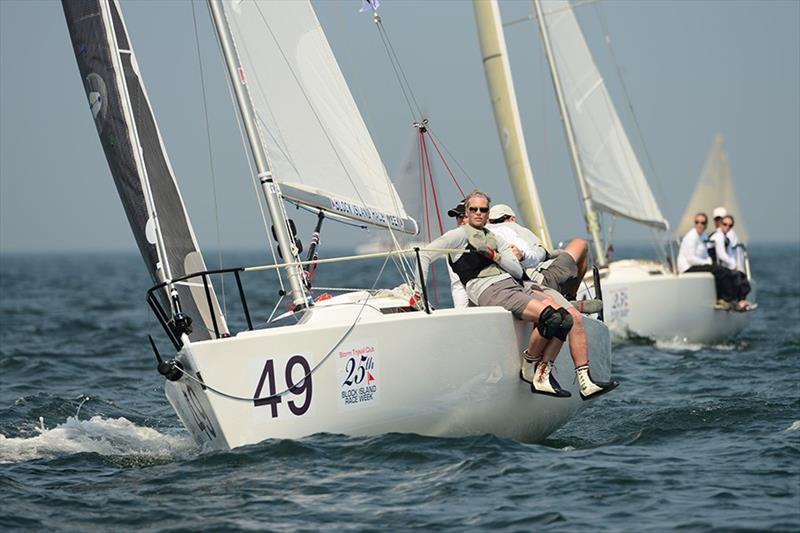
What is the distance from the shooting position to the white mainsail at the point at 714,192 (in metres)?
36.8

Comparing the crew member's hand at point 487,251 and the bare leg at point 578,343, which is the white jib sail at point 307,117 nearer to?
the crew member's hand at point 487,251

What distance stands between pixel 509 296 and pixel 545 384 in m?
0.58

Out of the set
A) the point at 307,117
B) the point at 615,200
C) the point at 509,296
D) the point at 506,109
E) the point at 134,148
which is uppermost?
the point at 506,109

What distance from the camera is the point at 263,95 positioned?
8.48m

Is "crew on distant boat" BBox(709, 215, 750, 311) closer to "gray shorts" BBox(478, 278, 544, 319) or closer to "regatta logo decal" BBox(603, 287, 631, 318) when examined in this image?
"regatta logo decal" BBox(603, 287, 631, 318)

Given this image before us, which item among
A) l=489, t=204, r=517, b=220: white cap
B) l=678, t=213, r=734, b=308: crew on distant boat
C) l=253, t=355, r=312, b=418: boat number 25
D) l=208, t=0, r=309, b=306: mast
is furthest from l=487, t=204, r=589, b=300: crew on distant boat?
l=678, t=213, r=734, b=308: crew on distant boat

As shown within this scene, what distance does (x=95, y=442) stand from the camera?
856 cm

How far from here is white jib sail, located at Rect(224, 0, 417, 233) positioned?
330 inches

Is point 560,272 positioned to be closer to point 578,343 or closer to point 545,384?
point 578,343

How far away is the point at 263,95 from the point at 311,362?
2.19 meters

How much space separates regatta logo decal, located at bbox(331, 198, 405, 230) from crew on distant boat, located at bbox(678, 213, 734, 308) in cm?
863

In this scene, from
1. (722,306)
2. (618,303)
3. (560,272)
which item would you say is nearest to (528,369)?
(560,272)

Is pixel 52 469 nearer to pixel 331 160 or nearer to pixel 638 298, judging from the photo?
pixel 331 160

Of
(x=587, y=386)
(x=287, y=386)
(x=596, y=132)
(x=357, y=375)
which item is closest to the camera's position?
(x=287, y=386)
